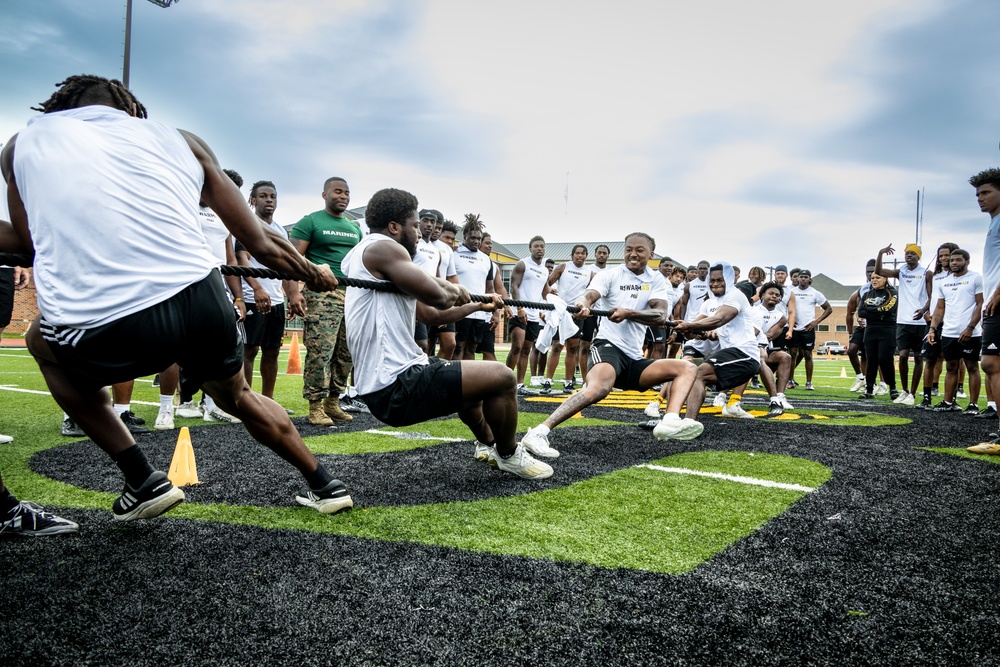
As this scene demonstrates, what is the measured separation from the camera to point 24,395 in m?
7.89

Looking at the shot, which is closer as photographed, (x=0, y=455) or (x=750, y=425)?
(x=0, y=455)

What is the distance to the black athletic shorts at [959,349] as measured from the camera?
8297mm

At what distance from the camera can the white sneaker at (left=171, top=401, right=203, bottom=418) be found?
672 cm

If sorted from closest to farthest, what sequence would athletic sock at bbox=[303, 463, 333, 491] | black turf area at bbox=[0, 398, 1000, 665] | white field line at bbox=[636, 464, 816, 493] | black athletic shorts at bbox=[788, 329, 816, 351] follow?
black turf area at bbox=[0, 398, 1000, 665]
athletic sock at bbox=[303, 463, 333, 491]
white field line at bbox=[636, 464, 816, 493]
black athletic shorts at bbox=[788, 329, 816, 351]

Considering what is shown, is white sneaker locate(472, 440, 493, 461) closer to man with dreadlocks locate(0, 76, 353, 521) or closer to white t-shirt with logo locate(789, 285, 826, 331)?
man with dreadlocks locate(0, 76, 353, 521)

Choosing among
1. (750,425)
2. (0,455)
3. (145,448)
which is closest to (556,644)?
(145,448)

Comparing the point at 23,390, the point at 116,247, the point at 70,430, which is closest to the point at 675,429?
the point at 116,247

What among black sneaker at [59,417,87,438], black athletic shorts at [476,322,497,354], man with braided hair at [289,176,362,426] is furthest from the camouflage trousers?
black athletic shorts at [476,322,497,354]

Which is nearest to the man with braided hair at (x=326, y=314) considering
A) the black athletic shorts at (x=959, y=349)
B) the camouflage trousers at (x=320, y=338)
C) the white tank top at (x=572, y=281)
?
the camouflage trousers at (x=320, y=338)

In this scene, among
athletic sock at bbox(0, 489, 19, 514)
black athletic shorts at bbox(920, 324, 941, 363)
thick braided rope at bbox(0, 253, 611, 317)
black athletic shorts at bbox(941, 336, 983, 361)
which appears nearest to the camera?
athletic sock at bbox(0, 489, 19, 514)

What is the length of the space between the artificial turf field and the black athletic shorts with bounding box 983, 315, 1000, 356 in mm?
1897

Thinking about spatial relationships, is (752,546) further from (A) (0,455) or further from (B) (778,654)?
(A) (0,455)

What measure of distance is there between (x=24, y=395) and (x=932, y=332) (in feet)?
39.2

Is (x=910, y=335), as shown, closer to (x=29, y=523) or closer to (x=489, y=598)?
(x=489, y=598)
